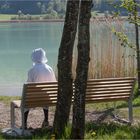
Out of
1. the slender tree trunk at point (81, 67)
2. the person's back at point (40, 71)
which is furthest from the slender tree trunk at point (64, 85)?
the person's back at point (40, 71)

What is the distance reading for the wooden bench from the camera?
725 centimetres

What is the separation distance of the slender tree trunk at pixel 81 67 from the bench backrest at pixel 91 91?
1.28 metres

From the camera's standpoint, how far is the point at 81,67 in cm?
595

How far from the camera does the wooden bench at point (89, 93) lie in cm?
725

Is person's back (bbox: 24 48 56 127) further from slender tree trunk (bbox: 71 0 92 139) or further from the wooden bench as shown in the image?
Answer: slender tree trunk (bbox: 71 0 92 139)

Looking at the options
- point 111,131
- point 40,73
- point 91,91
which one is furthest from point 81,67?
point 40,73

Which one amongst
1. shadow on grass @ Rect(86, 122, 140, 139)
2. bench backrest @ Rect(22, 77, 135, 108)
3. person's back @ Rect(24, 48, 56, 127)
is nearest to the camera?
shadow on grass @ Rect(86, 122, 140, 139)

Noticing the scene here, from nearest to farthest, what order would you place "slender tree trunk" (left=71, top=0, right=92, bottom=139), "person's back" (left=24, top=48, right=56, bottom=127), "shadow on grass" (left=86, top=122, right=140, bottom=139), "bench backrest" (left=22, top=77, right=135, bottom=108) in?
"slender tree trunk" (left=71, top=0, right=92, bottom=139) → "shadow on grass" (left=86, top=122, right=140, bottom=139) → "bench backrest" (left=22, top=77, right=135, bottom=108) → "person's back" (left=24, top=48, right=56, bottom=127)

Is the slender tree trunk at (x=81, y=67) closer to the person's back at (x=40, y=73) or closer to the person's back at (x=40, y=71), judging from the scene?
the person's back at (x=40, y=71)

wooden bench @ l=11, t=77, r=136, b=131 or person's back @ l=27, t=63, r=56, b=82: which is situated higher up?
person's back @ l=27, t=63, r=56, b=82

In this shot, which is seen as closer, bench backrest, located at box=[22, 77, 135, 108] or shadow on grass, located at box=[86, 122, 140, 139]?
shadow on grass, located at box=[86, 122, 140, 139]

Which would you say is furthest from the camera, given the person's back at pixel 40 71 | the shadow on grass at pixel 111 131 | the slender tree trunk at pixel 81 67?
the person's back at pixel 40 71

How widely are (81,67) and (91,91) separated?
184 cm

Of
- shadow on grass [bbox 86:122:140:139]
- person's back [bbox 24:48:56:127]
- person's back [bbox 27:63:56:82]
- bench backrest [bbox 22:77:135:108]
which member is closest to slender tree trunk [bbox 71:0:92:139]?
shadow on grass [bbox 86:122:140:139]
